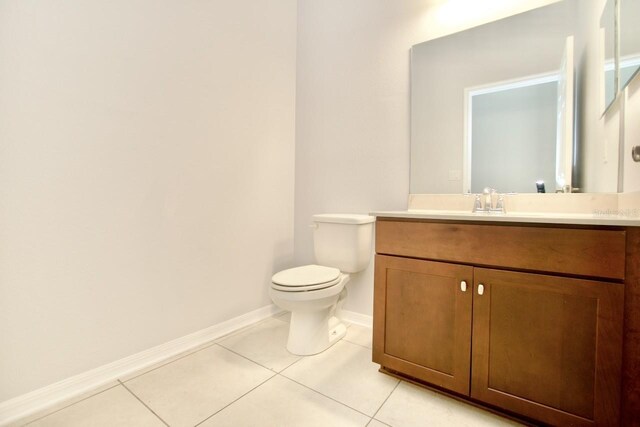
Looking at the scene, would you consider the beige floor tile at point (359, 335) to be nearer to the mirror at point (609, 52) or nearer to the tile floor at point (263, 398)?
the tile floor at point (263, 398)

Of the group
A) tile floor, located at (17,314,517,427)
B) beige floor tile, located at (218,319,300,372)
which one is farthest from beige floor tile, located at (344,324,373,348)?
beige floor tile, located at (218,319,300,372)

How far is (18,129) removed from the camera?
45.8 inches

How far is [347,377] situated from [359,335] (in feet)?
1.56

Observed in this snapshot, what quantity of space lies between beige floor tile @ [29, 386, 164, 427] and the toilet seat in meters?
0.74

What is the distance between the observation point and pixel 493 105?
5.24 feet

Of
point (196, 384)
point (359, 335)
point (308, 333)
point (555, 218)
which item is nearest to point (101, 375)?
point (196, 384)

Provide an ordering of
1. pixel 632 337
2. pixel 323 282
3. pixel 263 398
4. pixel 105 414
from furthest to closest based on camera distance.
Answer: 1. pixel 323 282
2. pixel 263 398
3. pixel 105 414
4. pixel 632 337

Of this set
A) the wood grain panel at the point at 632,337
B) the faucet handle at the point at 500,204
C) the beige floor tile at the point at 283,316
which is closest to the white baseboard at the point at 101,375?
the beige floor tile at the point at 283,316

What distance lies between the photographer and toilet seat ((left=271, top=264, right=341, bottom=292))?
1.52 m

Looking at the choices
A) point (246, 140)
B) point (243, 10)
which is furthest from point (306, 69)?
point (246, 140)

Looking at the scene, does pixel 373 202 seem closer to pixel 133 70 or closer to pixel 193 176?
pixel 193 176

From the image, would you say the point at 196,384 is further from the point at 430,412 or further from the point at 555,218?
the point at 555,218

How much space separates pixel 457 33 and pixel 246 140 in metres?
1.47

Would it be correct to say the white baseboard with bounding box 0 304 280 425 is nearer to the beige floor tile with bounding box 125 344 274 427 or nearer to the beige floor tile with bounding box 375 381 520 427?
the beige floor tile with bounding box 125 344 274 427
